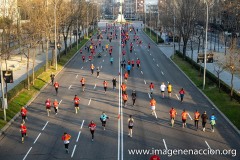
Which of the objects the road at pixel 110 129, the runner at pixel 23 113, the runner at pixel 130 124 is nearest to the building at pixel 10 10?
the road at pixel 110 129

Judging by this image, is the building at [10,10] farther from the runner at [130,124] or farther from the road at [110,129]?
the runner at [130,124]

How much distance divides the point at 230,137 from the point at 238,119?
3.83 m

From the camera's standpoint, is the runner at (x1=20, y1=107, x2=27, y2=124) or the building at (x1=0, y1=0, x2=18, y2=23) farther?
the building at (x1=0, y1=0, x2=18, y2=23)

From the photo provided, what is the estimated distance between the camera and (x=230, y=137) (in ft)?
80.2

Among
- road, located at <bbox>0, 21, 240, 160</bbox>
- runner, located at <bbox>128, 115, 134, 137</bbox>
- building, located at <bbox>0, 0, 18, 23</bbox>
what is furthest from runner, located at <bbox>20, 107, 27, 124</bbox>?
building, located at <bbox>0, 0, 18, 23</bbox>

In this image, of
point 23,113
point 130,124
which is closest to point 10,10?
point 23,113

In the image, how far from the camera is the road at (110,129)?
21922 millimetres

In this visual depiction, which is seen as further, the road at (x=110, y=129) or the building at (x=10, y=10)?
the building at (x=10, y=10)

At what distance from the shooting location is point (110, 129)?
25844 mm

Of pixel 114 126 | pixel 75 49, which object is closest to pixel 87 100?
pixel 114 126

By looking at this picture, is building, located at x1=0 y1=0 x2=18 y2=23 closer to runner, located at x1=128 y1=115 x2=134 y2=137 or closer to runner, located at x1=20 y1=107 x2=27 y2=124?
runner, located at x1=20 y1=107 x2=27 y2=124

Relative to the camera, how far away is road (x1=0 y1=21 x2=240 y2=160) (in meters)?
21.9

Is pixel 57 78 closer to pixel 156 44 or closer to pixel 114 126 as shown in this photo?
pixel 114 126

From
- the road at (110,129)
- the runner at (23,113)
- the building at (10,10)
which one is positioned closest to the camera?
the road at (110,129)
